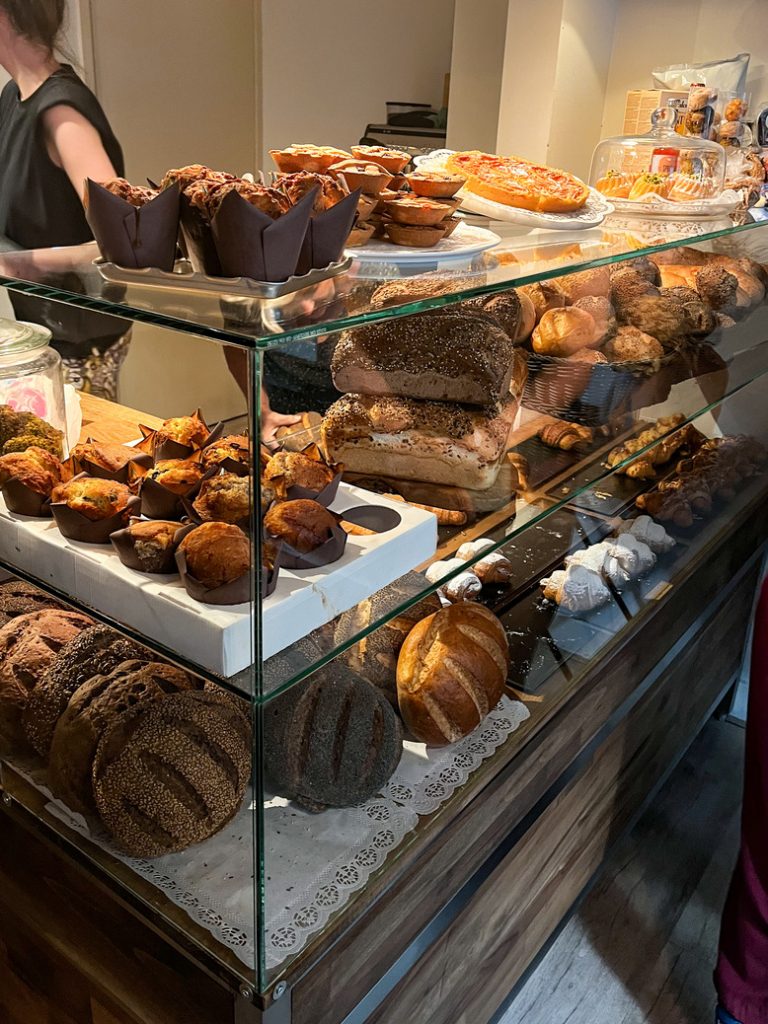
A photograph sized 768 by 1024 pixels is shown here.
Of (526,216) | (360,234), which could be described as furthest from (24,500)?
→ (526,216)

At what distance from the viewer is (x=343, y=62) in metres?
3.17

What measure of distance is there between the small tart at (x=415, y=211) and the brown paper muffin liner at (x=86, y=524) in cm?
46

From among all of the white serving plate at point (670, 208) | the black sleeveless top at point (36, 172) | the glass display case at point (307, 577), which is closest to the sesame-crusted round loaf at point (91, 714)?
the glass display case at point (307, 577)

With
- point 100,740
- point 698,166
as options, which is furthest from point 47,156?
point 100,740

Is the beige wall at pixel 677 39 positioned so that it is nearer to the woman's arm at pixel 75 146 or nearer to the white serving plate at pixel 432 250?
the woman's arm at pixel 75 146

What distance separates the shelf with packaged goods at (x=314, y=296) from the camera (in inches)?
25.7

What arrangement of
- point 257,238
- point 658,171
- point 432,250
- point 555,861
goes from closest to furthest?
point 257,238
point 432,250
point 555,861
point 658,171

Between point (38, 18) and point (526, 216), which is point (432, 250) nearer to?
point (526, 216)

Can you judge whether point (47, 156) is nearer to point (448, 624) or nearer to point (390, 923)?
point (448, 624)

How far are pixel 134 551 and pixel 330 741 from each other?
1.15 ft

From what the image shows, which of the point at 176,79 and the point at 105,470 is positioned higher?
the point at 176,79

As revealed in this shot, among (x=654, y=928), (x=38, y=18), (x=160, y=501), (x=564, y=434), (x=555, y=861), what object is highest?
(x=38, y=18)

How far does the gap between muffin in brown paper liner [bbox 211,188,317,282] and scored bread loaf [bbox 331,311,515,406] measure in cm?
24

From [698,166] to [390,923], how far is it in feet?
4.90
